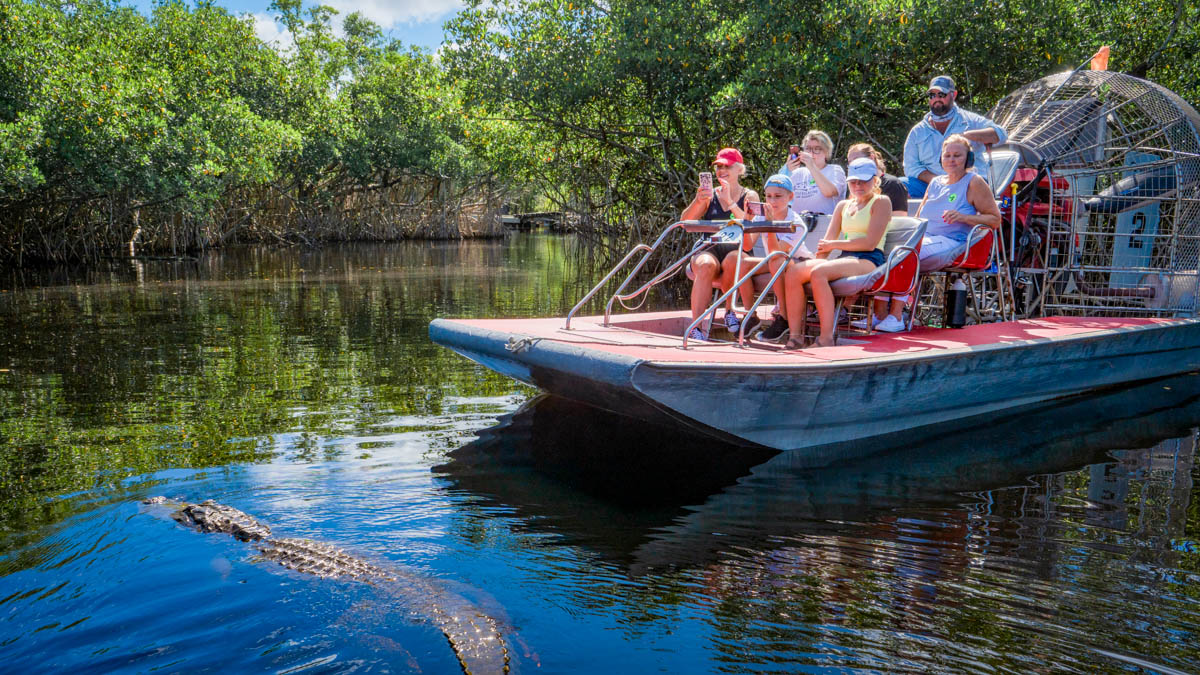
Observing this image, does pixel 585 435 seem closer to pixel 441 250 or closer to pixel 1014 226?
pixel 1014 226

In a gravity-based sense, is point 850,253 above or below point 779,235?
below

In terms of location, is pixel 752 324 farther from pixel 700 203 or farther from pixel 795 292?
pixel 700 203

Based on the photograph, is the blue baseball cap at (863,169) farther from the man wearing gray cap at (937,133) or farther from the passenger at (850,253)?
the man wearing gray cap at (937,133)

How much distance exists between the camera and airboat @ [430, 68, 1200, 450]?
208 inches

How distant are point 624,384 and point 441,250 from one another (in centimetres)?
2905

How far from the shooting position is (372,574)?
3.79 m

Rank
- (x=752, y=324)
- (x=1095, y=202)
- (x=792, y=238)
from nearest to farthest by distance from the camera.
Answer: (x=792, y=238)
(x=752, y=324)
(x=1095, y=202)

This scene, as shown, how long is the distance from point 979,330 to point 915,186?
1919mm

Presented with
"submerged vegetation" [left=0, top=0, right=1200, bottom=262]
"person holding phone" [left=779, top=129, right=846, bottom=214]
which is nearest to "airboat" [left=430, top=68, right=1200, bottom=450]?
"person holding phone" [left=779, top=129, right=846, bottom=214]

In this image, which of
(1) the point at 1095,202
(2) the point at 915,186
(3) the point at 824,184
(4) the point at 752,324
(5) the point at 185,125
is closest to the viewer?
(3) the point at 824,184

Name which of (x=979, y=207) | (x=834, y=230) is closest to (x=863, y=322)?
(x=834, y=230)

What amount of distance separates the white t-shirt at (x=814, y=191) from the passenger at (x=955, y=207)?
2.42 ft

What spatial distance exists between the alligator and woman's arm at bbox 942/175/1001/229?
4.85m

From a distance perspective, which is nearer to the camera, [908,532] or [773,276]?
[908,532]
